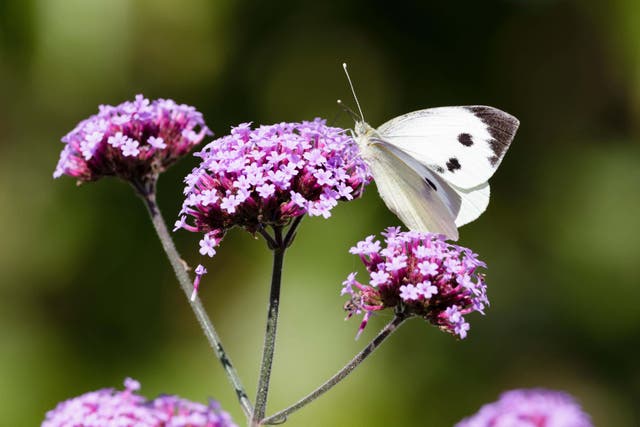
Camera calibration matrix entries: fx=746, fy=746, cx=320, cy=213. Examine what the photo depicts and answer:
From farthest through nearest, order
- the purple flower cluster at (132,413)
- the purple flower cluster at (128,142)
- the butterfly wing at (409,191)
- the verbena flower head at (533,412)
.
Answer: the butterfly wing at (409,191)
the purple flower cluster at (128,142)
the purple flower cluster at (132,413)
the verbena flower head at (533,412)

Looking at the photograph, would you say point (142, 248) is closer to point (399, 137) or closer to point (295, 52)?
point (295, 52)

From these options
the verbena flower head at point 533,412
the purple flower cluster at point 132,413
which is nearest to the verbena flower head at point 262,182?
the purple flower cluster at point 132,413

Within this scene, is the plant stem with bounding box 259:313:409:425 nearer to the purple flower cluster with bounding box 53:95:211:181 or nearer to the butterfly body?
the butterfly body

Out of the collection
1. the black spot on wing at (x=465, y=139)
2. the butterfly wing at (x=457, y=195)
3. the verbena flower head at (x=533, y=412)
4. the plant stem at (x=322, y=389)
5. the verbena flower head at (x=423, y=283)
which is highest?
the black spot on wing at (x=465, y=139)

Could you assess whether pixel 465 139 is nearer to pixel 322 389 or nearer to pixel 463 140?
pixel 463 140

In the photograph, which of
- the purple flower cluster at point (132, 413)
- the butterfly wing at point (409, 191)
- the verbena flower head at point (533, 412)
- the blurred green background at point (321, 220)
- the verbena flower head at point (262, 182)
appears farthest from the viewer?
the blurred green background at point (321, 220)

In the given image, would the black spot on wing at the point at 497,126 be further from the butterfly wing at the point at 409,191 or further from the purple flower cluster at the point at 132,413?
the purple flower cluster at the point at 132,413
